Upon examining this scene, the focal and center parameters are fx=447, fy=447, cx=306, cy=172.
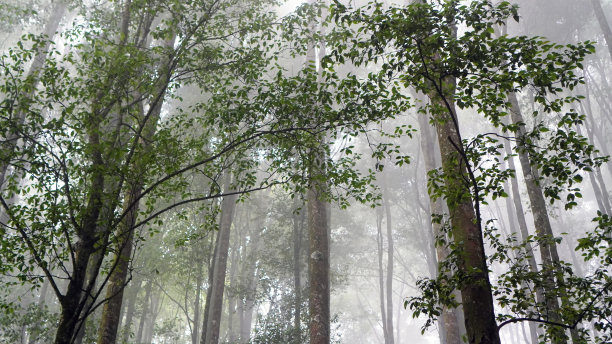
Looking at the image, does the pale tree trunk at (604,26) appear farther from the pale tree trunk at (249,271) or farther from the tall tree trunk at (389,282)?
the pale tree trunk at (249,271)

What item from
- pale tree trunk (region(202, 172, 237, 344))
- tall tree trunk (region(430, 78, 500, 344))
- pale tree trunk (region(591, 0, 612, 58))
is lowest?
tall tree trunk (region(430, 78, 500, 344))

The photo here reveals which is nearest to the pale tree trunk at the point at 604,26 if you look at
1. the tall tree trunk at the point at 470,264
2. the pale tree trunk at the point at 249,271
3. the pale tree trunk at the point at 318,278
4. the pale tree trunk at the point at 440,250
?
the pale tree trunk at the point at 440,250

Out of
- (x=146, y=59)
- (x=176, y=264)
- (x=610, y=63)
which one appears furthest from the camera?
(x=610, y=63)

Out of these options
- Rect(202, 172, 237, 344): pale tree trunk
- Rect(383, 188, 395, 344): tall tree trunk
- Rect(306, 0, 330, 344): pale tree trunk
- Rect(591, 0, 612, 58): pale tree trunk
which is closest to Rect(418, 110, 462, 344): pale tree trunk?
Rect(306, 0, 330, 344): pale tree trunk

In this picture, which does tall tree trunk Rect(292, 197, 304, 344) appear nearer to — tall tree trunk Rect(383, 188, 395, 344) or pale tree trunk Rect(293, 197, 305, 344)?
pale tree trunk Rect(293, 197, 305, 344)

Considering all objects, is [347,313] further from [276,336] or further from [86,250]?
[86,250]

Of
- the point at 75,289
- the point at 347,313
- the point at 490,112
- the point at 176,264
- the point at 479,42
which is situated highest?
the point at 347,313

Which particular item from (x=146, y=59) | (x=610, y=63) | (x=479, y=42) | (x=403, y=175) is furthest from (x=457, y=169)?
(x=610, y=63)

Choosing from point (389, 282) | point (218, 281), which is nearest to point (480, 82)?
point (218, 281)

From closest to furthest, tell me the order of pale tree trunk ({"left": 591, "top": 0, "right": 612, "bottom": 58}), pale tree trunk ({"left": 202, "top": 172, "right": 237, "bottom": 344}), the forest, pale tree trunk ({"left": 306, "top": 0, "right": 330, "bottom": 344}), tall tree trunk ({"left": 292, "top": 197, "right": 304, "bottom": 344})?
the forest → pale tree trunk ({"left": 306, "top": 0, "right": 330, "bottom": 344}) → pale tree trunk ({"left": 202, "top": 172, "right": 237, "bottom": 344}) → tall tree trunk ({"left": 292, "top": 197, "right": 304, "bottom": 344}) → pale tree trunk ({"left": 591, "top": 0, "right": 612, "bottom": 58})

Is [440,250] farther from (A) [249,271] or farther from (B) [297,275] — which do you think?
(A) [249,271]

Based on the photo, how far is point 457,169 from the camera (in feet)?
17.7

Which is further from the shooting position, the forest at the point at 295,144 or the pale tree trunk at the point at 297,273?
the pale tree trunk at the point at 297,273

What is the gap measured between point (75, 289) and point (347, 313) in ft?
143
